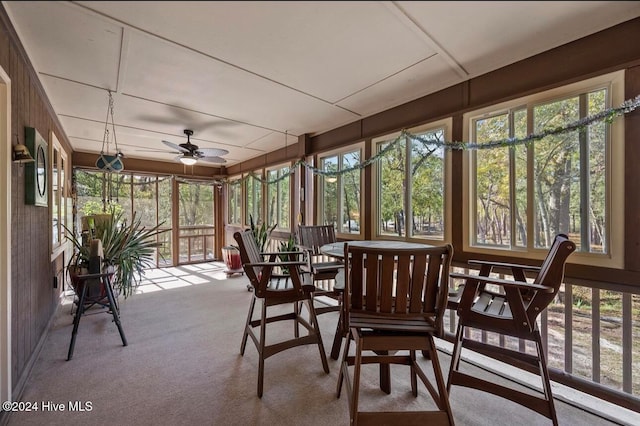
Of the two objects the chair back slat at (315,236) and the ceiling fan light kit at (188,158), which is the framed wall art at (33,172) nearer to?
the ceiling fan light kit at (188,158)

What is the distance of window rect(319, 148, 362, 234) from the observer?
144 inches

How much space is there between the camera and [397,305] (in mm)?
1439

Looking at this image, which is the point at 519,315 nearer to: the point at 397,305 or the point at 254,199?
the point at 397,305

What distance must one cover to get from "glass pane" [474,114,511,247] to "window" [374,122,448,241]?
0.31 meters

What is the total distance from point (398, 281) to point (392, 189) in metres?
1.96

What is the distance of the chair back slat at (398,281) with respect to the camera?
135cm

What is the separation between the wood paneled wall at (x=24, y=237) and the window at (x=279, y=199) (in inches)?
119

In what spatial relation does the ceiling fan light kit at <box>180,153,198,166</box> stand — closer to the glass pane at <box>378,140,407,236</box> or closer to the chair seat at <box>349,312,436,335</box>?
the glass pane at <box>378,140,407,236</box>

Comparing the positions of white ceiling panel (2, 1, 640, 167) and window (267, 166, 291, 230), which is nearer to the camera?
white ceiling panel (2, 1, 640, 167)

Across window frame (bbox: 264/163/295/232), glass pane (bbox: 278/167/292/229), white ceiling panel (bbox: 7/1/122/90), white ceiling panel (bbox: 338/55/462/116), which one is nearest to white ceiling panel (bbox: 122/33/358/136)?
white ceiling panel (bbox: 7/1/122/90)

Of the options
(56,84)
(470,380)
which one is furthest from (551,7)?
(56,84)

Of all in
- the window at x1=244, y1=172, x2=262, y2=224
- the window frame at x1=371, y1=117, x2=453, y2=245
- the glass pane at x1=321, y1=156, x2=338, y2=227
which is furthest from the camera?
the window at x1=244, y1=172, x2=262, y2=224

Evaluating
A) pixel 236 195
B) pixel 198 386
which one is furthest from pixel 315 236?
pixel 236 195

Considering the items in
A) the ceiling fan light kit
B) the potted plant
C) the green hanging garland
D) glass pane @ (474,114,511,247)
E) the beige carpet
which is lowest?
the beige carpet
